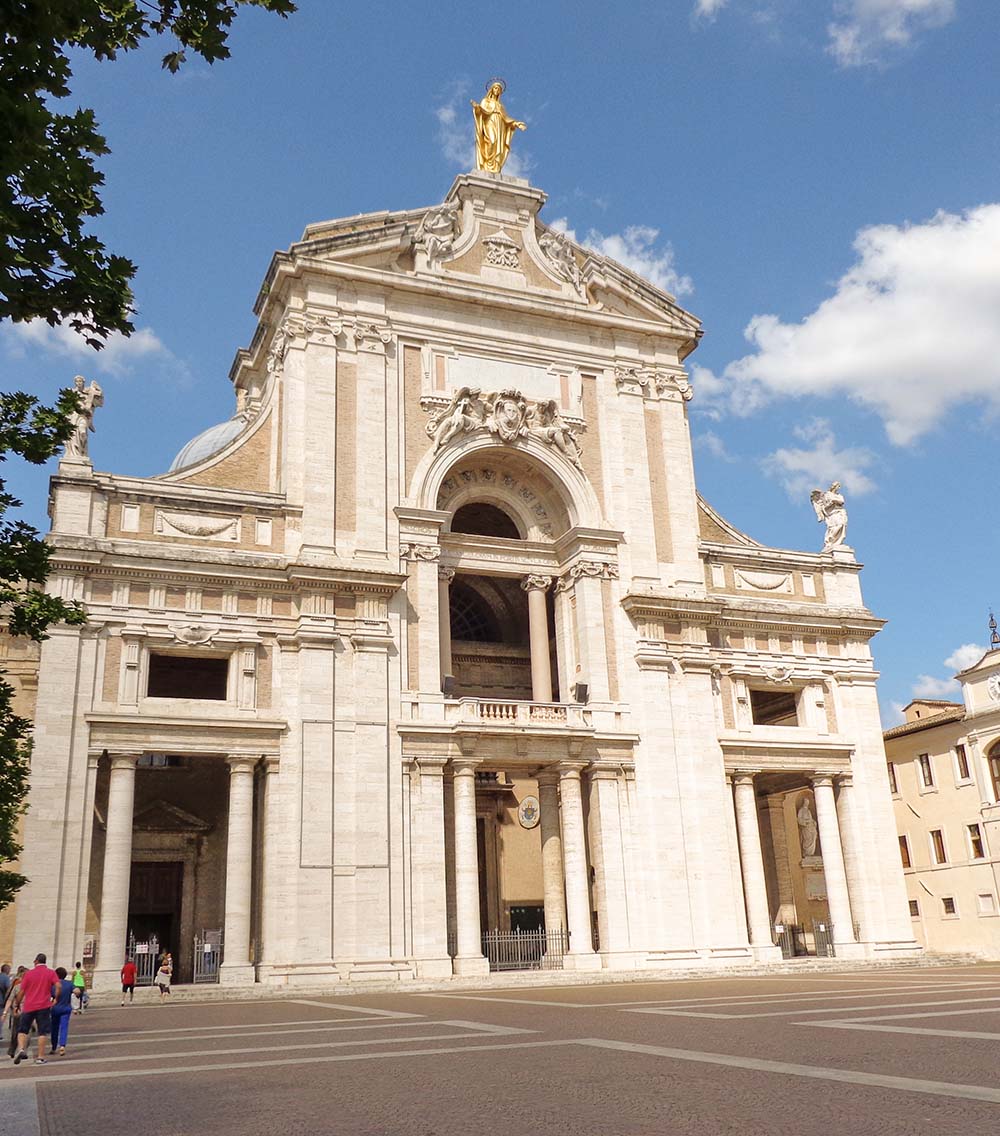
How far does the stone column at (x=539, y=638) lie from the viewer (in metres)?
34.4

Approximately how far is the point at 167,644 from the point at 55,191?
2326 centimetres

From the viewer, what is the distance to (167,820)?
3269 centimetres

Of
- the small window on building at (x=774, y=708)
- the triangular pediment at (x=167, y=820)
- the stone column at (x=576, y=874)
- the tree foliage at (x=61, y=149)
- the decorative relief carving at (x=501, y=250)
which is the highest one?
the decorative relief carving at (x=501, y=250)

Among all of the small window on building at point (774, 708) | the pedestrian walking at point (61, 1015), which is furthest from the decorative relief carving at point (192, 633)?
the small window on building at point (774, 708)

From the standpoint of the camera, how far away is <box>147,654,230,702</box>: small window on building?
114 ft

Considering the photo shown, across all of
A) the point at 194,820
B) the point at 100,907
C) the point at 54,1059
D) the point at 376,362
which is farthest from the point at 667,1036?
the point at 376,362

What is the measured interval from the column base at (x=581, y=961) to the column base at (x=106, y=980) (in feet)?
38.3

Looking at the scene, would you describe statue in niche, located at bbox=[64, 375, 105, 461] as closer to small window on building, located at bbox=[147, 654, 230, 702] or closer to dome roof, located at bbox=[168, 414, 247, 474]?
small window on building, located at bbox=[147, 654, 230, 702]

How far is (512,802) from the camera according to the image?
39.2m

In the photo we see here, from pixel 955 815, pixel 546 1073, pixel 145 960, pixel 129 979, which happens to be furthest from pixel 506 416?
pixel 546 1073

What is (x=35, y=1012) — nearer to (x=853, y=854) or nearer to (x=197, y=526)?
(x=197, y=526)

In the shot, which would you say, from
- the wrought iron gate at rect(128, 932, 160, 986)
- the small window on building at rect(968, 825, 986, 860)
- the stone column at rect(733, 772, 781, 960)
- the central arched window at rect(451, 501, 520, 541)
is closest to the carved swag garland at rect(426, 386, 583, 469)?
the central arched window at rect(451, 501, 520, 541)

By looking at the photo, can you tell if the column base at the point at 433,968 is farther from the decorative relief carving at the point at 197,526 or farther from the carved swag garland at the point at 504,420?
the carved swag garland at the point at 504,420

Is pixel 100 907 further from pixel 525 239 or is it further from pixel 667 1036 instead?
pixel 525 239
